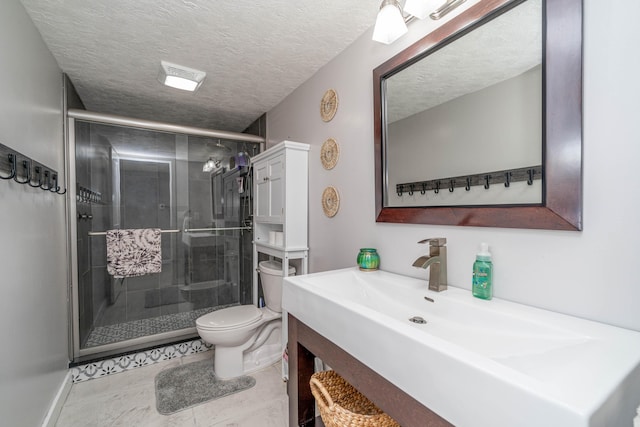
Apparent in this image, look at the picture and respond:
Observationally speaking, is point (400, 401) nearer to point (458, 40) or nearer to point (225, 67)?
point (458, 40)

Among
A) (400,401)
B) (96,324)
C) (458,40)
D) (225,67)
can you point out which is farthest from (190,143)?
(400,401)

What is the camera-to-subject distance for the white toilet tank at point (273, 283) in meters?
2.19

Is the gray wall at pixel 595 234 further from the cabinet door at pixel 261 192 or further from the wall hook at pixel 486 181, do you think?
the cabinet door at pixel 261 192

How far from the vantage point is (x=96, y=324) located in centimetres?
234

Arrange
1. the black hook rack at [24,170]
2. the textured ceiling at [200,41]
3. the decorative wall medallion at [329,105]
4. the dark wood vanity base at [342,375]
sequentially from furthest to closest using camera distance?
1. the decorative wall medallion at [329,105]
2. the textured ceiling at [200,41]
3. the black hook rack at [24,170]
4. the dark wood vanity base at [342,375]

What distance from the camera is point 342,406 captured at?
1.17m

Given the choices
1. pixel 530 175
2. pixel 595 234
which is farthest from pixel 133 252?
pixel 595 234

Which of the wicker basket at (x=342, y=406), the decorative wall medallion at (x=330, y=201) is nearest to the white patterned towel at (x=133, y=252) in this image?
the decorative wall medallion at (x=330, y=201)

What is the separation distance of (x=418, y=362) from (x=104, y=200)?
108 inches

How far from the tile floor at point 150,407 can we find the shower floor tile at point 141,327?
0.32 m

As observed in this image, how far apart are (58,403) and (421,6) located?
9.24 feet

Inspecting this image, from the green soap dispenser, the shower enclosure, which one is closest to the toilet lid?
the shower enclosure

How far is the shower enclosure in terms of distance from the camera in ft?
7.34

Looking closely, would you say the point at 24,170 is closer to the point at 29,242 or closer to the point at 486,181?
the point at 29,242
